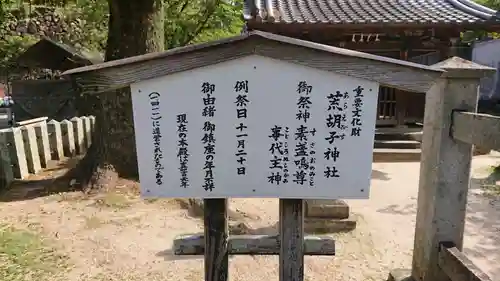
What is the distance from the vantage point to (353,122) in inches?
74.2

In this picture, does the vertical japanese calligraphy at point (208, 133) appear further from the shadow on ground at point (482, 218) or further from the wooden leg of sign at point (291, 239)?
the shadow on ground at point (482, 218)

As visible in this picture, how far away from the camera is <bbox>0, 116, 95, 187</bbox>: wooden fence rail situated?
238 inches

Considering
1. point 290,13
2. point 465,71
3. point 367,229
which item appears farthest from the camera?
point 290,13

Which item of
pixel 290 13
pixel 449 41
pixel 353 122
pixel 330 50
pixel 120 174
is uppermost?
pixel 290 13

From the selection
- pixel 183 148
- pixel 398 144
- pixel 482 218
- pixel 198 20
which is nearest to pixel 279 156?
pixel 183 148

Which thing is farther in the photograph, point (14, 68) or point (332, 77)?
point (14, 68)

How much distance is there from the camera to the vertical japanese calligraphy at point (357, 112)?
73.0 inches

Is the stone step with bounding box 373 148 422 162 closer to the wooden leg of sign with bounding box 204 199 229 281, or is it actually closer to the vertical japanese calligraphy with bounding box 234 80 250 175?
the wooden leg of sign with bounding box 204 199 229 281

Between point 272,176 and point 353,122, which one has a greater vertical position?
point 353,122

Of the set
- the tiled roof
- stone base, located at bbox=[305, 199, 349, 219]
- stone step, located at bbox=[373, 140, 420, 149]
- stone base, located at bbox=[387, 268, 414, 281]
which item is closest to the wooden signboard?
stone base, located at bbox=[387, 268, 414, 281]

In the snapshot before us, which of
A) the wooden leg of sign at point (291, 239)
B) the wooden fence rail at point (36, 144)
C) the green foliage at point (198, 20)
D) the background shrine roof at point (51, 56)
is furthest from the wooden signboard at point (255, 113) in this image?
the background shrine roof at point (51, 56)

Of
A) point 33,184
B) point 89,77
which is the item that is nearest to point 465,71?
point 89,77

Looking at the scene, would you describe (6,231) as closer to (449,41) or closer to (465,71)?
(465,71)

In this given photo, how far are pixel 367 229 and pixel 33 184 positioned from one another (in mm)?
4981
